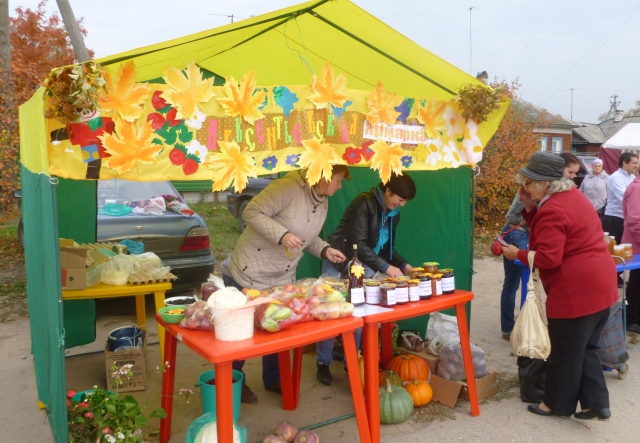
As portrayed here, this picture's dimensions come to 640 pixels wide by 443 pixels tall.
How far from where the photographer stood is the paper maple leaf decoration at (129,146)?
2.76 metres

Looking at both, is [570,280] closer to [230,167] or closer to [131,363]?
[230,167]

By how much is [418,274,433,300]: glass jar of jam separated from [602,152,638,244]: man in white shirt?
15.6 ft

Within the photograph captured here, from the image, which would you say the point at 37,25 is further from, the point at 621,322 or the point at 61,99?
the point at 621,322

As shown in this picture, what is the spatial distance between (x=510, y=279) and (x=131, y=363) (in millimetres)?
3746

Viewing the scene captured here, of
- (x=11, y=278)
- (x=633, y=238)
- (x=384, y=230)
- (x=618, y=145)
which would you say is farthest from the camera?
(x=618, y=145)

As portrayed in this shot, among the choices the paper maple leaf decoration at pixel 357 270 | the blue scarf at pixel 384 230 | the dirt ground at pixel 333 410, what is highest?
the blue scarf at pixel 384 230

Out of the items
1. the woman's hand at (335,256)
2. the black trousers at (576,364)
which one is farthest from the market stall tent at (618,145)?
the woman's hand at (335,256)

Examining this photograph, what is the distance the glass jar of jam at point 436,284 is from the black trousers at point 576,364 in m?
0.81

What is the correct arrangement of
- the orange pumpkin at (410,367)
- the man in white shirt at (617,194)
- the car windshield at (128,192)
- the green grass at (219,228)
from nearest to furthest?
the orange pumpkin at (410,367)
the car windshield at (128,192)
the man in white shirt at (617,194)
the green grass at (219,228)

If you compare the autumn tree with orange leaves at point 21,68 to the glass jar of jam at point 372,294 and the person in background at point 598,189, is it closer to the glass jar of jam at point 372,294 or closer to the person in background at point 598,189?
the glass jar of jam at point 372,294

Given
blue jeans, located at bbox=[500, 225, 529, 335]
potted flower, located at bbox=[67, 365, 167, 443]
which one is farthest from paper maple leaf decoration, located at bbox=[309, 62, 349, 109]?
blue jeans, located at bbox=[500, 225, 529, 335]

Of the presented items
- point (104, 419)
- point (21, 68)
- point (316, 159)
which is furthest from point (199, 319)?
point (21, 68)

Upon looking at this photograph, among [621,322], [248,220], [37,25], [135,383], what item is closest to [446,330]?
[621,322]

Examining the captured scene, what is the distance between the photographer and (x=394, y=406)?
3.68 meters
